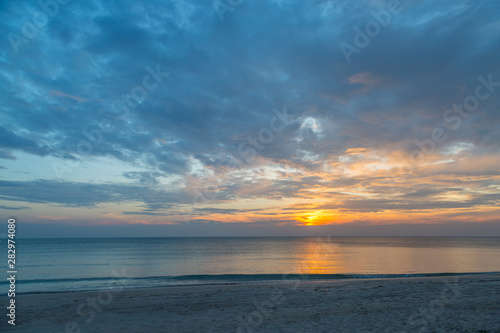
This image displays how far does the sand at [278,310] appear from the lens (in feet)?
43.4

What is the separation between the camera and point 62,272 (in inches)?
1690

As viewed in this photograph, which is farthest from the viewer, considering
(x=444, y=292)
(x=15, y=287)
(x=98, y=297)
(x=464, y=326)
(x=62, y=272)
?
(x=62, y=272)

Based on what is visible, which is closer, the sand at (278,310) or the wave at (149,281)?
the sand at (278,310)

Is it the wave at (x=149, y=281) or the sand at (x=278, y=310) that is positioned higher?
the sand at (x=278, y=310)

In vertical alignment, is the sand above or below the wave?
above

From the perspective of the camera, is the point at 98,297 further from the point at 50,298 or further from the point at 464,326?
the point at 464,326

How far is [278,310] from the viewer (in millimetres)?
16188

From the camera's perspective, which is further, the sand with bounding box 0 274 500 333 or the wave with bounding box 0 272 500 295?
the wave with bounding box 0 272 500 295

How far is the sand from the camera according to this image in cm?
1322

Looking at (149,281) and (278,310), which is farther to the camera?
(149,281)

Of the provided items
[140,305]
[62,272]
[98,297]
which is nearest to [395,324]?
[140,305]

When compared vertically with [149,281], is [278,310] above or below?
above

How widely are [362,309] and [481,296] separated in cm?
840

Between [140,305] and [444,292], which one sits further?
[444,292]
